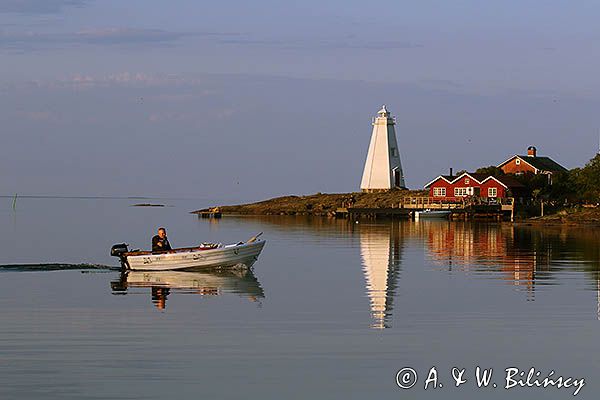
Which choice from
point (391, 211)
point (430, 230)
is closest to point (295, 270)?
point (430, 230)

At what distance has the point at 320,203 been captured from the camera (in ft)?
409

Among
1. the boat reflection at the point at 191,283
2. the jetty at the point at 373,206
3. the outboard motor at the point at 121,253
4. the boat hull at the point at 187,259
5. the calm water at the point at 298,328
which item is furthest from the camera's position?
the jetty at the point at 373,206

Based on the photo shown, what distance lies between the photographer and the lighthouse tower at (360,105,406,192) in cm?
11575

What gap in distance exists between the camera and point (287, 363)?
1908 cm

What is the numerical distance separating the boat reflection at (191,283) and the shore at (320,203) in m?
74.7

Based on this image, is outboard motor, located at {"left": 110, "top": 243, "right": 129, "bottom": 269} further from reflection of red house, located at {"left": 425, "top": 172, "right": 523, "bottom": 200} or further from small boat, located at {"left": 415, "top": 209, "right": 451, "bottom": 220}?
reflection of red house, located at {"left": 425, "top": 172, "right": 523, "bottom": 200}

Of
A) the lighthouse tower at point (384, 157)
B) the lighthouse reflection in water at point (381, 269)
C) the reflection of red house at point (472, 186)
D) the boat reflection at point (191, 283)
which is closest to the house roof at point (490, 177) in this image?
the reflection of red house at point (472, 186)

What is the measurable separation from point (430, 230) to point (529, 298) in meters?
49.1

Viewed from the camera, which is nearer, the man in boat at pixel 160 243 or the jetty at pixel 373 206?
the man in boat at pixel 160 243

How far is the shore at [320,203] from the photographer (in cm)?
11262

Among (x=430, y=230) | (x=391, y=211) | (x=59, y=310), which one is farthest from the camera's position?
(x=391, y=211)

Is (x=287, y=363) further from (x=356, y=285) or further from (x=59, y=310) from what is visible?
(x=356, y=285)

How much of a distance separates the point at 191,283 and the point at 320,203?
300 ft

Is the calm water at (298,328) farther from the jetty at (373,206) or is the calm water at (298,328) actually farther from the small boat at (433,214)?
the small boat at (433,214)
